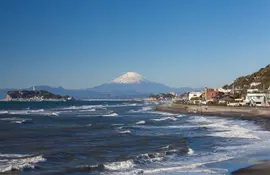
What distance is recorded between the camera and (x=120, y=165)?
19.9 m

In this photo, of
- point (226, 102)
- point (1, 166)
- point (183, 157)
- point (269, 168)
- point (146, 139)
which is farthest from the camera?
point (226, 102)

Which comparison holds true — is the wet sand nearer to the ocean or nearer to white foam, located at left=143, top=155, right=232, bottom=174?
the ocean

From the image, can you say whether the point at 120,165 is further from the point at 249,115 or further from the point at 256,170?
the point at 249,115

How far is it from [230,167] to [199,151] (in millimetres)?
5782

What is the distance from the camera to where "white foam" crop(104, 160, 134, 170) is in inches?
762

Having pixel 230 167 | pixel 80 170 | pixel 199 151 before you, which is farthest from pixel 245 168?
pixel 80 170

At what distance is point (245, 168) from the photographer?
18.8m

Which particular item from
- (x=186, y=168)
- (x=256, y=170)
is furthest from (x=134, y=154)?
(x=256, y=170)

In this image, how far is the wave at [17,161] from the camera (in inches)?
751

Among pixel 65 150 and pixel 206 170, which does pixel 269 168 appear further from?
pixel 65 150

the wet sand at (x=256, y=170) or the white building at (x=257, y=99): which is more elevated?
the white building at (x=257, y=99)

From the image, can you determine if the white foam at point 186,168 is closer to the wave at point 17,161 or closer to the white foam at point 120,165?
the white foam at point 120,165

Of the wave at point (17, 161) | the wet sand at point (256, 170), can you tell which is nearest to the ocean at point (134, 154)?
the wave at point (17, 161)

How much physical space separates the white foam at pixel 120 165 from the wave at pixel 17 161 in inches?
149
